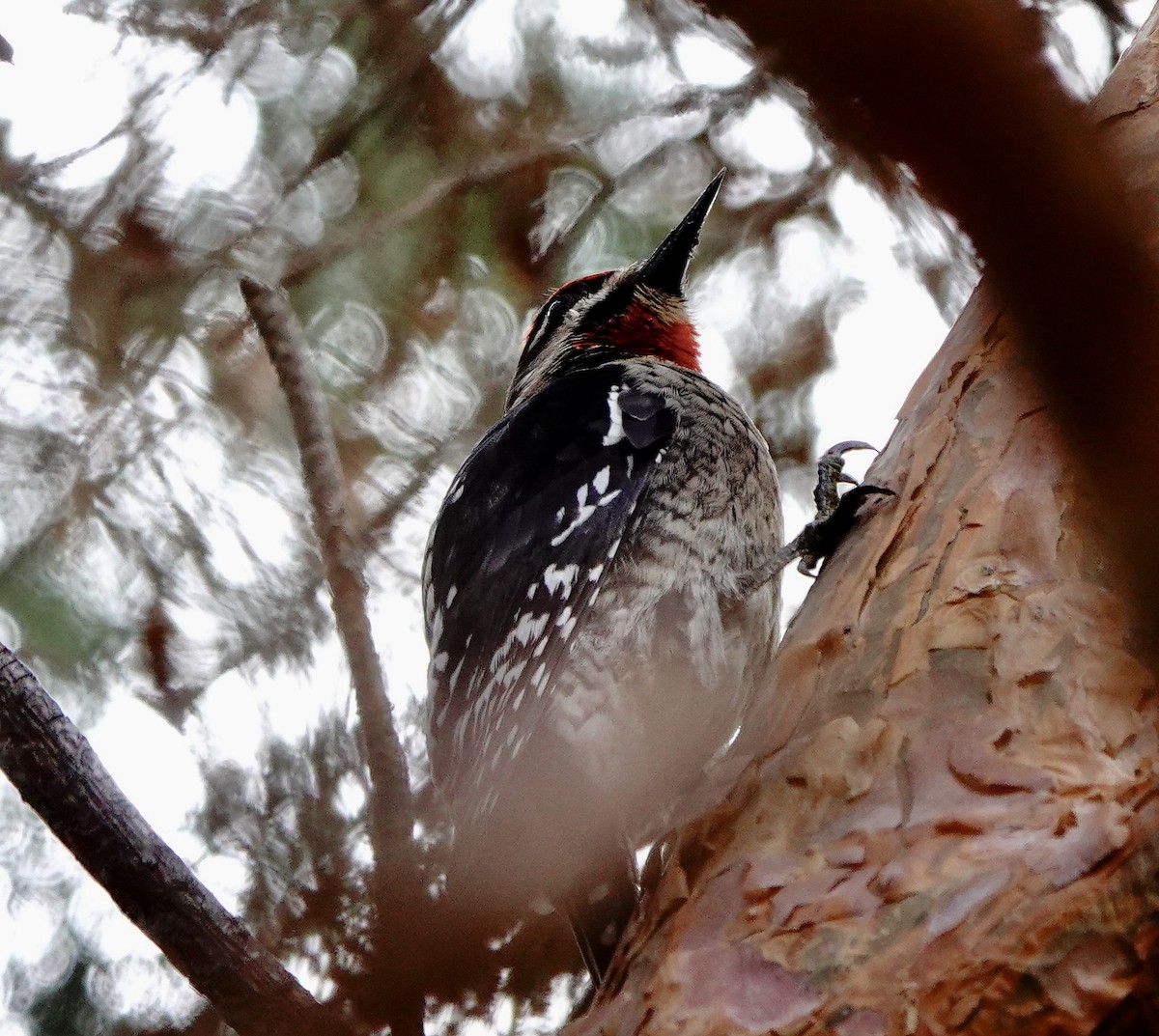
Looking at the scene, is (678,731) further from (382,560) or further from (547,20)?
(547,20)

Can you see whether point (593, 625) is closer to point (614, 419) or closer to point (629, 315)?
point (614, 419)

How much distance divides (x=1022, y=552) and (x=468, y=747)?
119 cm

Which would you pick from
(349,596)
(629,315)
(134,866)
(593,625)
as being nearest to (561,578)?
(593,625)

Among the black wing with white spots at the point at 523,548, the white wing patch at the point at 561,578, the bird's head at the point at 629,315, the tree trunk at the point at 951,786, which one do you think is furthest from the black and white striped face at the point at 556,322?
the tree trunk at the point at 951,786

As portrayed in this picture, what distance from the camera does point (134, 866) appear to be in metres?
1.58

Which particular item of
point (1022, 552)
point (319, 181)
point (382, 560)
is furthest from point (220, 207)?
point (1022, 552)

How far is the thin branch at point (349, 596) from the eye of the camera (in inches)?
81.7

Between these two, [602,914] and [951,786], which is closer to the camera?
[951,786]

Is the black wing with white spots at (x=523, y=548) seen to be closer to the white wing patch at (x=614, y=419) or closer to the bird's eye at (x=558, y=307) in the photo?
the white wing patch at (x=614, y=419)

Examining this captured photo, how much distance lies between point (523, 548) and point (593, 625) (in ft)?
0.90

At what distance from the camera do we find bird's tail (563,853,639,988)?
6.89ft

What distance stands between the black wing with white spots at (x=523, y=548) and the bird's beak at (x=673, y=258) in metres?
0.57

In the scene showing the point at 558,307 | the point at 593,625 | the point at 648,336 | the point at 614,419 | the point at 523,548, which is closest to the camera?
the point at 593,625

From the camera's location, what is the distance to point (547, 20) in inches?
140
